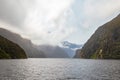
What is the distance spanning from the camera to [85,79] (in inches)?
3046

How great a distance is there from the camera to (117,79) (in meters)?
76.9

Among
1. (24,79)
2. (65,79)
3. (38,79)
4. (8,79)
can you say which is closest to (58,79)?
(65,79)

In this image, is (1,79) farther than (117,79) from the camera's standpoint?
No

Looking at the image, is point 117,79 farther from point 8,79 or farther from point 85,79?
point 8,79

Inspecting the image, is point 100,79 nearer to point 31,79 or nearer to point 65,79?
point 65,79

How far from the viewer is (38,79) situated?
77312mm

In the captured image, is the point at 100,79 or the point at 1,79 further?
the point at 100,79

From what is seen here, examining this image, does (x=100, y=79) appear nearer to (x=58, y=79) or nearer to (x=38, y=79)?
(x=58, y=79)

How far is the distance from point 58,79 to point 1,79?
2075 centimetres

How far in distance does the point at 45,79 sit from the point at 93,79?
59.8 feet

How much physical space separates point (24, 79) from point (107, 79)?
103 feet

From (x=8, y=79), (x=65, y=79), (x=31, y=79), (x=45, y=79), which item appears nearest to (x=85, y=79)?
(x=65, y=79)

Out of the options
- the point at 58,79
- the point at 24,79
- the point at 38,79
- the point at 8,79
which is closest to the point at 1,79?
the point at 8,79

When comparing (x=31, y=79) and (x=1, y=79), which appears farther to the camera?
(x=31, y=79)
